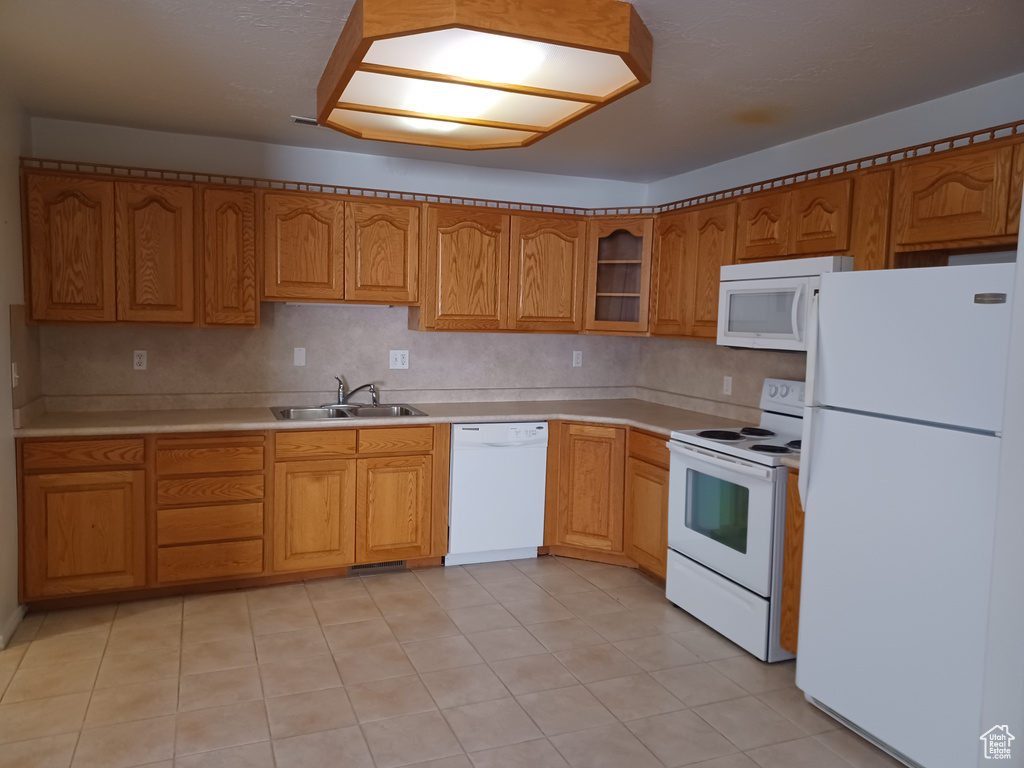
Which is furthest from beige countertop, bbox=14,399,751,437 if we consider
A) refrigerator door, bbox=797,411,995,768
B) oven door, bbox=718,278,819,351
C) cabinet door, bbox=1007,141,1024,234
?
cabinet door, bbox=1007,141,1024,234

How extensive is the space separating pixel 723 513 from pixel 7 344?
3187mm

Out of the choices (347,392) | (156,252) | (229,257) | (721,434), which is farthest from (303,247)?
(721,434)

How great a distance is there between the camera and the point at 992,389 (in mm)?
2031

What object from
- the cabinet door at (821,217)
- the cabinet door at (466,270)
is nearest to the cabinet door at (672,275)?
the cabinet door at (821,217)

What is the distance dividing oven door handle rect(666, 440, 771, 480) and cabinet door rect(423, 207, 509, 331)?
51.7 inches

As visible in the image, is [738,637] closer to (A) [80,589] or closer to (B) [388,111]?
(B) [388,111]

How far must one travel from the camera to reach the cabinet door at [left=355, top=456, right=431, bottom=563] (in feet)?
12.5

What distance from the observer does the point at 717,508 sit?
3.29 meters

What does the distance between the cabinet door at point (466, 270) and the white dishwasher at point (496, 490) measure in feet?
2.09

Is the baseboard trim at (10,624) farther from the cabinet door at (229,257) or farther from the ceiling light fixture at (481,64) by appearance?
the ceiling light fixture at (481,64)

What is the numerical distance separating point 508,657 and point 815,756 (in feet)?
3.94

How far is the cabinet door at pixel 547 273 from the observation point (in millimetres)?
4254

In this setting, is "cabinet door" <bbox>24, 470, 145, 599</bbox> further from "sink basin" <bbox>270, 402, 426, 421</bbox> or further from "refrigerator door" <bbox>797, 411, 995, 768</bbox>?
"refrigerator door" <bbox>797, 411, 995, 768</bbox>

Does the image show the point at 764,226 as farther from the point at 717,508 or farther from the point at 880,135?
the point at 717,508
